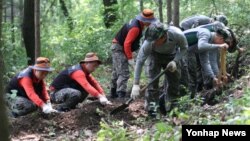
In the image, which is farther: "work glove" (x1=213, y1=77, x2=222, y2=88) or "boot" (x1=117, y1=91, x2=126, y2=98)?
"boot" (x1=117, y1=91, x2=126, y2=98)

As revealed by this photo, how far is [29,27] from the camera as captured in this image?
14109 mm

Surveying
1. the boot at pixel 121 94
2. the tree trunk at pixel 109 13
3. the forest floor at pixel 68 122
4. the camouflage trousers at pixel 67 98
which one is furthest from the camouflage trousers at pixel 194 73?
the tree trunk at pixel 109 13

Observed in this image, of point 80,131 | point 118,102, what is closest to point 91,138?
point 80,131

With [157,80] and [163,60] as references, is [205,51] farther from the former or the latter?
[157,80]

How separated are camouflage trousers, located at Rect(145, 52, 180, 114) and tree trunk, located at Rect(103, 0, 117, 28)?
28.8 feet

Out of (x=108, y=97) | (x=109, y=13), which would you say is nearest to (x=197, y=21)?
(x=108, y=97)

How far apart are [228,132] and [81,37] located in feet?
→ 38.1

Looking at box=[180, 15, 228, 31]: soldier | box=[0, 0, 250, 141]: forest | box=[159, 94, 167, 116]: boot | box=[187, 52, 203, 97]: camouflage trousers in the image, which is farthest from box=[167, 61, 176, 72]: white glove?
box=[180, 15, 228, 31]: soldier

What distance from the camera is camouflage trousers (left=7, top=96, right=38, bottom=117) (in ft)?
27.3

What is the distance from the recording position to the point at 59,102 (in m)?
8.77

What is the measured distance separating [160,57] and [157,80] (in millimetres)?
395

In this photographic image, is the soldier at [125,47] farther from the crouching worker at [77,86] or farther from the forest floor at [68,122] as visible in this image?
the forest floor at [68,122]

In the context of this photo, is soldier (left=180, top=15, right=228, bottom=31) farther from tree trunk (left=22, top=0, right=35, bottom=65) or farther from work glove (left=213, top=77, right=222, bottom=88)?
tree trunk (left=22, top=0, right=35, bottom=65)

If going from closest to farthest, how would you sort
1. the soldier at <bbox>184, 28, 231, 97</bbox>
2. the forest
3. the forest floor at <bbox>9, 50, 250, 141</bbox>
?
the forest → the forest floor at <bbox>9, 50, 250, 141</bbox> → the soldier at <bbox>184, 28, 231, 97</bbox>
